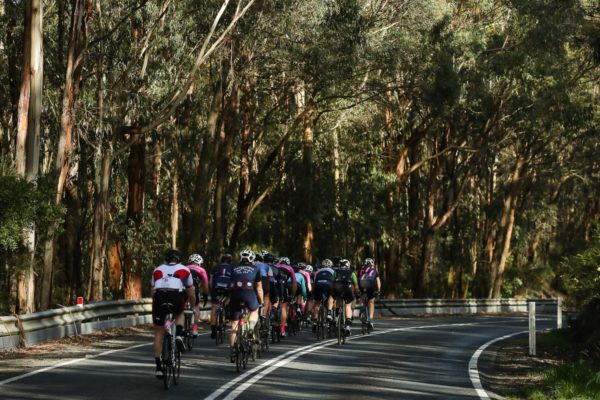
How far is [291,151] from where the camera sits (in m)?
45.0

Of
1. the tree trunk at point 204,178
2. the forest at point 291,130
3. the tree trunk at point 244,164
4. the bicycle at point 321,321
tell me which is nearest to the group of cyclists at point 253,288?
the bicycle at point 321,321

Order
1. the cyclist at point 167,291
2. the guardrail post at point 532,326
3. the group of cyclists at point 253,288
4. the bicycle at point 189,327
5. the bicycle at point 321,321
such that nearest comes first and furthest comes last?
1. the cyclist at point 167,291
2. the group of cyclists at point 253,288
3. the bicycle at point 189,327
4. the guardrail post at point 532,326
5. the bicycle at point 321,321

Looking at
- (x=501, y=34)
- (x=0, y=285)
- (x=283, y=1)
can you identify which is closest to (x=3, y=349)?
(x=0, y=285)

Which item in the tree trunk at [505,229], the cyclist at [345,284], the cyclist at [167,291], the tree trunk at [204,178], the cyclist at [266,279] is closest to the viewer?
the cyclist at [167,291]

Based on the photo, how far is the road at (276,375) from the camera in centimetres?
1298

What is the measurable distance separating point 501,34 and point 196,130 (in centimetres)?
1244

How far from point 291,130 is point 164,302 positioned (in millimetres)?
23909

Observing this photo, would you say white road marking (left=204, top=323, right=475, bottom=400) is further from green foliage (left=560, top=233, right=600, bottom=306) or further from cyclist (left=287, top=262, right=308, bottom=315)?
green foliage (left=560, top=233, right=600, bottom=306)

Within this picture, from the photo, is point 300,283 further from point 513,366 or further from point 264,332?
point 513,366

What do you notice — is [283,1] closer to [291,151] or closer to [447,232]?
[291,151]

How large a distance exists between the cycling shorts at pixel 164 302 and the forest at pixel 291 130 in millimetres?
6668

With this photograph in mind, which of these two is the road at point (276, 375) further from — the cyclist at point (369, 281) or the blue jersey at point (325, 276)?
the cyclist at point (369, 281)

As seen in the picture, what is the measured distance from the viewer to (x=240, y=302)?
54.0ft

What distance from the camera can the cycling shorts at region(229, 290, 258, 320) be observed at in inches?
647
